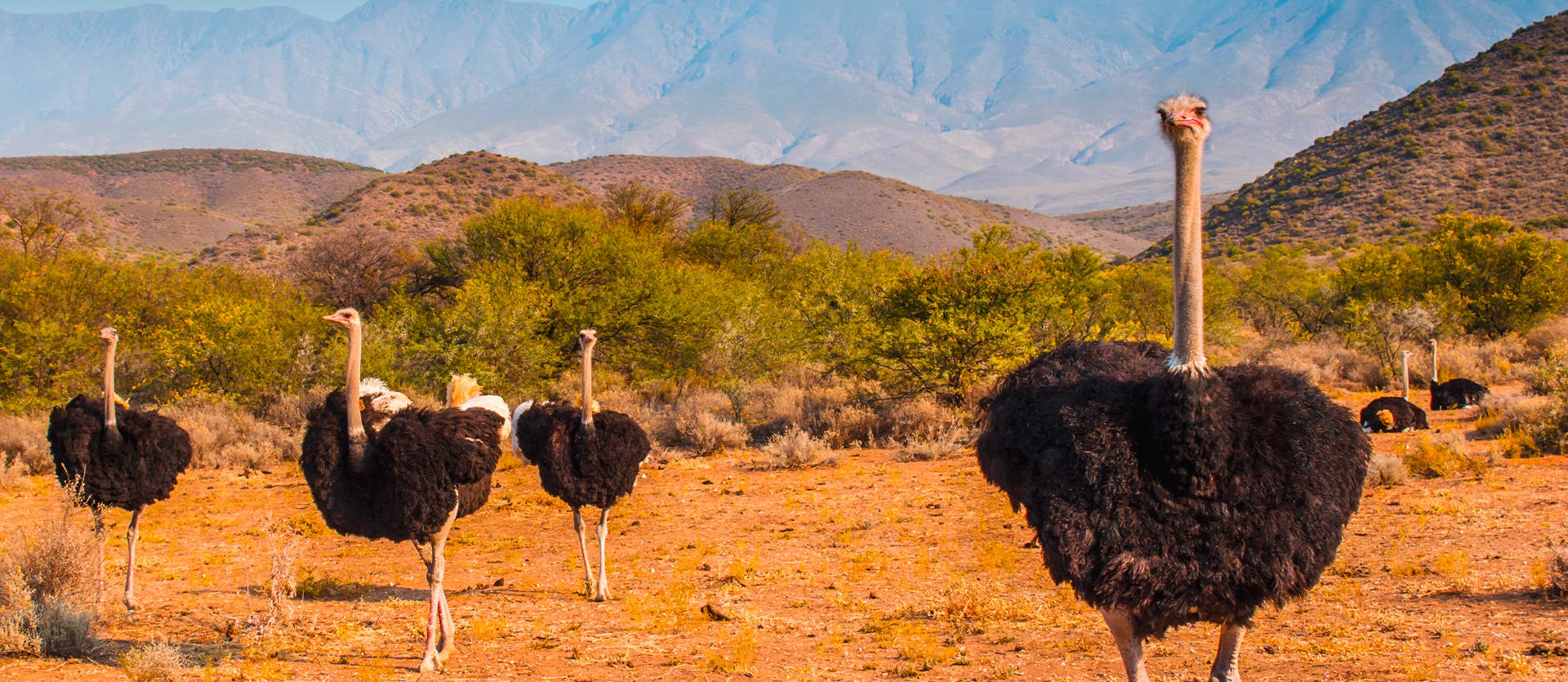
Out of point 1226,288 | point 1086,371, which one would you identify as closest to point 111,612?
point 1086,371

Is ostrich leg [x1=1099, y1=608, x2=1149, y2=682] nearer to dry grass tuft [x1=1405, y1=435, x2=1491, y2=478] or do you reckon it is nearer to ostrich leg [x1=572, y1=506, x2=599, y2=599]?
ostrich leg [x1=572, y1=506, x2=599, y2=599]

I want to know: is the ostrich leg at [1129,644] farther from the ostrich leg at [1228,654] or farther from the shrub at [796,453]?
the shrub at [796,453]

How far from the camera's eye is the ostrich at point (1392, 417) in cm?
1345

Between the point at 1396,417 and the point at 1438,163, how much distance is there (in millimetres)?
44185

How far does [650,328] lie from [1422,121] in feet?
166

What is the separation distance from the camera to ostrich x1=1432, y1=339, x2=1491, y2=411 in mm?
14805

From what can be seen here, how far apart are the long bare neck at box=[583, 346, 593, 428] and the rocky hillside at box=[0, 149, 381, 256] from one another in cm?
6697

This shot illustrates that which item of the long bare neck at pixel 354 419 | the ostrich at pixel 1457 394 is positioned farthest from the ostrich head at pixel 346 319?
the ostrich at pixel 1457 394

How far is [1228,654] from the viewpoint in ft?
15.0

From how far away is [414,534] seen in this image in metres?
6.65

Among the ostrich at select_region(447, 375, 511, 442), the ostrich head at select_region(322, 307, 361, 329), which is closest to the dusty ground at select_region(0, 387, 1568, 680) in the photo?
the ostrich head at select_region(322, 307, 361, 329)

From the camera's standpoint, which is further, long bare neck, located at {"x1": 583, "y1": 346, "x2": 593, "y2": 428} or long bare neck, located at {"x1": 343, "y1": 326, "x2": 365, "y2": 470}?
long bare neck, located at {"x1": 583, "y1": 346, "x2": 593, "y2": 428}

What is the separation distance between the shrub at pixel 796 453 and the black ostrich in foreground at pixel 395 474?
776cm

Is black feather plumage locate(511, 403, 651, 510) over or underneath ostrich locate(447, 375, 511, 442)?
underneath
